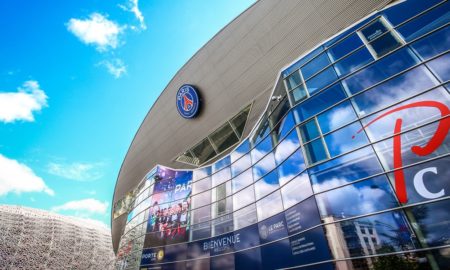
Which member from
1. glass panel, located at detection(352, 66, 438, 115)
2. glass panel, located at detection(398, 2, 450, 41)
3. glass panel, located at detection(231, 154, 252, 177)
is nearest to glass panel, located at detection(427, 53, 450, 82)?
glass panel, located at detection(352, 66, 438, 115)

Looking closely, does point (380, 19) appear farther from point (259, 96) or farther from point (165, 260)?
point (165, 260)

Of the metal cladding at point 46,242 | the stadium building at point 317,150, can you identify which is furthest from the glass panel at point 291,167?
the metal cladding at point 46,242

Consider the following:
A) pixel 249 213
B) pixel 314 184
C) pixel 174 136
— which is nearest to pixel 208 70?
pixel 174 136

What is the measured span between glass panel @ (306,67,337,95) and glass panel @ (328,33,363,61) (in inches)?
35.9

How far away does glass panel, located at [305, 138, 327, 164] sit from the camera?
1137 centimetres

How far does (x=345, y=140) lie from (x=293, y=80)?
231 inches

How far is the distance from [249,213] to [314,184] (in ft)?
21.4

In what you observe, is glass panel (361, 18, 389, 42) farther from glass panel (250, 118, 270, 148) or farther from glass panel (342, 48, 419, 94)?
glass panel (250, 118, 270, 148)

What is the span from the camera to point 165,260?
1945 cm

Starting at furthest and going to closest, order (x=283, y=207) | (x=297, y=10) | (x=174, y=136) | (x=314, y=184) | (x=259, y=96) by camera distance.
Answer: (x=174, y=136) → (x=259, y=96) → (x=297, y=10) → (x=283, y=207) → (x=314, y=184)

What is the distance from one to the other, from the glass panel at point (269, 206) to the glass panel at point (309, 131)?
3.87 m

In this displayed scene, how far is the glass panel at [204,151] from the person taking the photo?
26375 millimetres

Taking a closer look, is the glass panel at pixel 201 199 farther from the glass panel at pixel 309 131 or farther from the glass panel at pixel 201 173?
the glass panel at pixel 309 131

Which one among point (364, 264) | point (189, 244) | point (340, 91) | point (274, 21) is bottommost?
point (364, 264)
